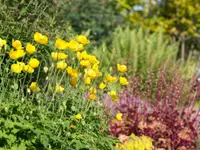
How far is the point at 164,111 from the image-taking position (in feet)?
21.5

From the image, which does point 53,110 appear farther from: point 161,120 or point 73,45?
point 161,120

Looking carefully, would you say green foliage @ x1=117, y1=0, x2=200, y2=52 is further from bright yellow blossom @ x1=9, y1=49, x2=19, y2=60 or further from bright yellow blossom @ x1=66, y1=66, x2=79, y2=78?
bright yellow blossom @ x1=9, y1=49, x2=19, y2=60

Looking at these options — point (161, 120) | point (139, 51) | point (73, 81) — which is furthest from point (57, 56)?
point (139, 51)

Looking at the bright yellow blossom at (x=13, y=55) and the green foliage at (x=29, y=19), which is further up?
the green foliage at (x=29, y=19)

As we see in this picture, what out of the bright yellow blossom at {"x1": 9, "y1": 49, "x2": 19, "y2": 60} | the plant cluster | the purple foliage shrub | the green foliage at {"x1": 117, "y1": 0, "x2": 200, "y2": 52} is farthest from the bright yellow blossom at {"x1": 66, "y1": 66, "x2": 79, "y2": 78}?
the green foliage at {"x1": 117, "y1": 0, "x2": 200, "y2": 52}

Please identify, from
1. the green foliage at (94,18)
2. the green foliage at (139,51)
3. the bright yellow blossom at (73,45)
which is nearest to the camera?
the bright yellow blossom at (73,45)

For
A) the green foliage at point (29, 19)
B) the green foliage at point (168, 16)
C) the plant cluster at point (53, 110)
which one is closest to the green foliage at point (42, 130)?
the plant cluster at point (53, 110)

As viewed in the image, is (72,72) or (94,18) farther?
(94,18)

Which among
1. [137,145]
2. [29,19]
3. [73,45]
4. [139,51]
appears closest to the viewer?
[73,45]

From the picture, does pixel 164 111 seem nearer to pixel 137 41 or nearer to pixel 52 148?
pixel 52 148

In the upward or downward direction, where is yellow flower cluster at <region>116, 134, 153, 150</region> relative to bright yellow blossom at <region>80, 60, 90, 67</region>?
downward

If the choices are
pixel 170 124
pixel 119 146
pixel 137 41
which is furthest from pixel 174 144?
pixel 137 41

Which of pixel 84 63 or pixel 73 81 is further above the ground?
pixel 84 63

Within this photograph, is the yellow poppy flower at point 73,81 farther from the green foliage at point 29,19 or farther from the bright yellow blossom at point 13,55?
the green foliage at point 29,19
